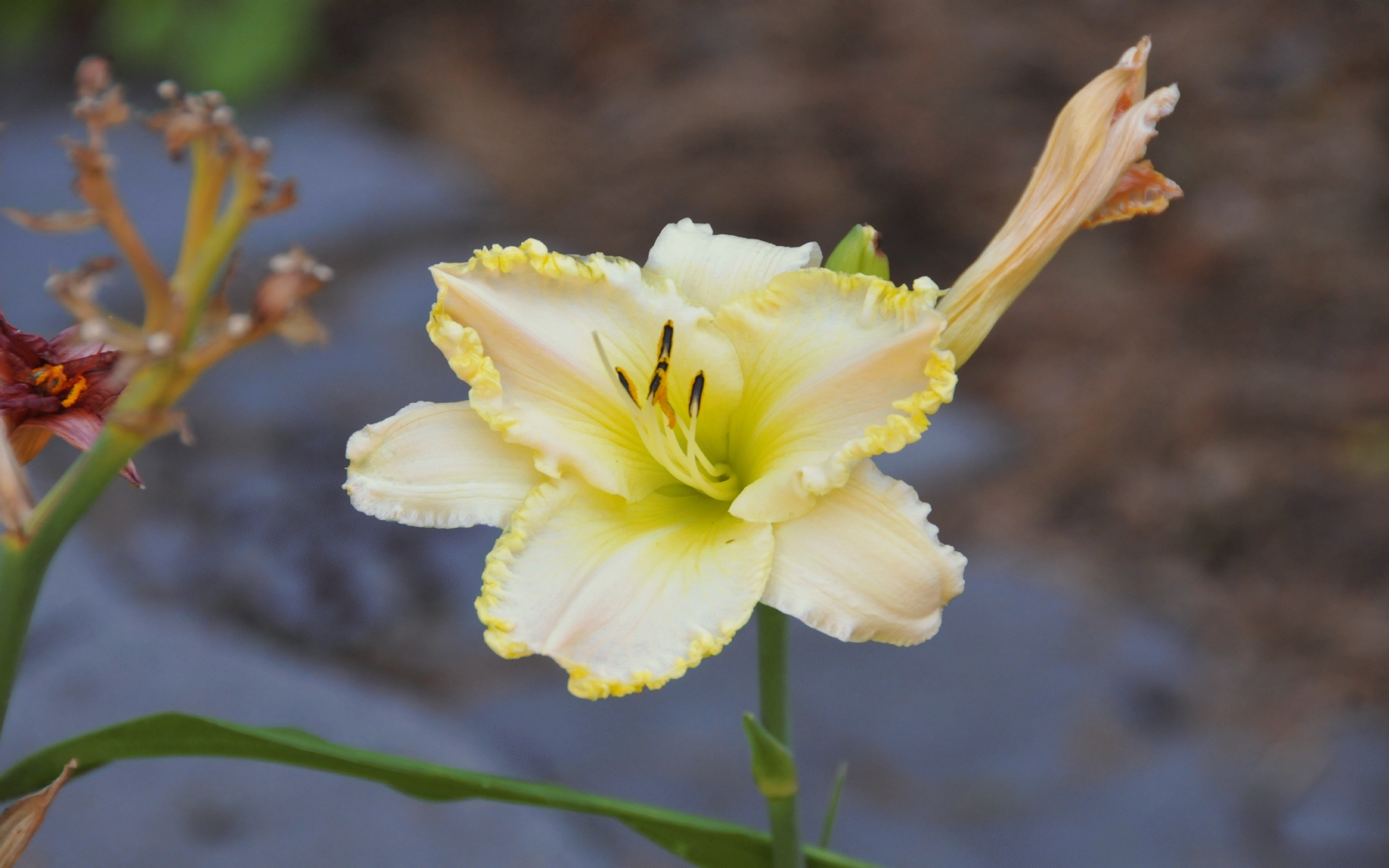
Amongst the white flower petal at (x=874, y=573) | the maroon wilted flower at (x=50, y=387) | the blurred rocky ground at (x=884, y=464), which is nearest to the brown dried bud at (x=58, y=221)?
the maroon wilted flower at (x=50, y=387)

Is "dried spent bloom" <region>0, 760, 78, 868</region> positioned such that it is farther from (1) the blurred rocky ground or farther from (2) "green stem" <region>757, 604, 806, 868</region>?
(1) the blurred rocky ground

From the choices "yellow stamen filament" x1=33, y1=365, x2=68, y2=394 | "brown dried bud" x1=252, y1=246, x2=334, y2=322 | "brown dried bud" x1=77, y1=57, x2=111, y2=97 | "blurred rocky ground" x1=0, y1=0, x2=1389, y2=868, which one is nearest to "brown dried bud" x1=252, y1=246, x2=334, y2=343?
A: "brown dried bud" x1=252, y1=246, x2=334, y2=322

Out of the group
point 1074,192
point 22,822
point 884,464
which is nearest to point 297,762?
point 22,822

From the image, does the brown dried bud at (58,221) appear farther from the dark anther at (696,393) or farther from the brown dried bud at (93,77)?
the dark anther at (696,393)

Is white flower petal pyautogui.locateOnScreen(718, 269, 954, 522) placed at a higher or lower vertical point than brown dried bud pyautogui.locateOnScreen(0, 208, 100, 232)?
higher

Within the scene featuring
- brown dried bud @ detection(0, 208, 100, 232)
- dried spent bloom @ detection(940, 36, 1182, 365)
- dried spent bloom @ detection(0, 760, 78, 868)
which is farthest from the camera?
dried spent bloom @ detection(940, 36, 1182, 365)
